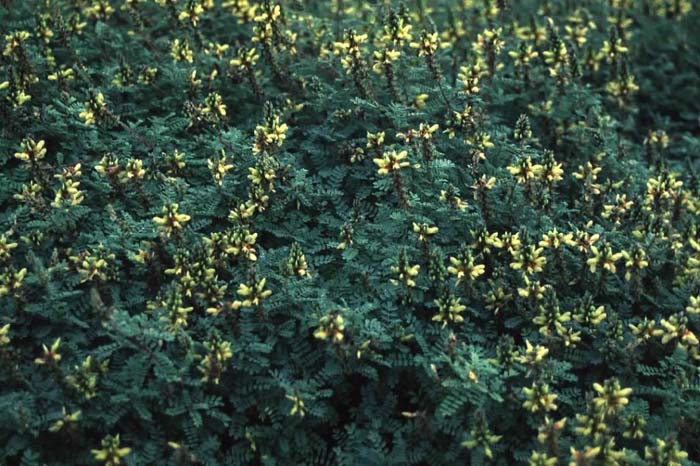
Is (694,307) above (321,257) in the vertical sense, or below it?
below

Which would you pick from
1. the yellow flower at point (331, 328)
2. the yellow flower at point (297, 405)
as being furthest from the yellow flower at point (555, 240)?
the yellow flower at point (297, 405)

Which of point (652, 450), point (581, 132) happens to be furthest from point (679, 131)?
point (652, 450)

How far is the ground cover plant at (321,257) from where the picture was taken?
11.8 feet

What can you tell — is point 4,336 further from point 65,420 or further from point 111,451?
point 111,451

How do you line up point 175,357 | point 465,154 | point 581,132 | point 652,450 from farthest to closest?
point 581,132 → point 465,154 → point 175,357 → point 652,450

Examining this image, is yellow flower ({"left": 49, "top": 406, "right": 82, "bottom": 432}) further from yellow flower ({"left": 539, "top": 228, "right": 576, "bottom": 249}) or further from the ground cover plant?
yellow flower ({"left": 539, "top": 228, "right": 576, "bottom": 249})

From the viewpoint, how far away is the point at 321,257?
414cm

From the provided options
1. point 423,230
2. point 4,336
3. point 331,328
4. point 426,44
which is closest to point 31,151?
point 4,336

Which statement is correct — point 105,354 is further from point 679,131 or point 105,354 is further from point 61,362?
point 679,131

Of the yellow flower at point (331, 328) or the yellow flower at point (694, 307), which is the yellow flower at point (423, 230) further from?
the yellow flower at point (694, 307)

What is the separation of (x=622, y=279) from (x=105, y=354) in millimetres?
2712

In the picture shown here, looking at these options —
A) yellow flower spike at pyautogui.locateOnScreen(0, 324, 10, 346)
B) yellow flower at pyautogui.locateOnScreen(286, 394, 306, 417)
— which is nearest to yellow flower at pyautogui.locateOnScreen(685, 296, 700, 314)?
yellow flower at pyautogui.locateOnScreen(286, 394, 306, 417)

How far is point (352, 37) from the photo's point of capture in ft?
14.8

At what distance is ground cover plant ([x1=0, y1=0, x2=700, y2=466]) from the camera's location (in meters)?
3.60
